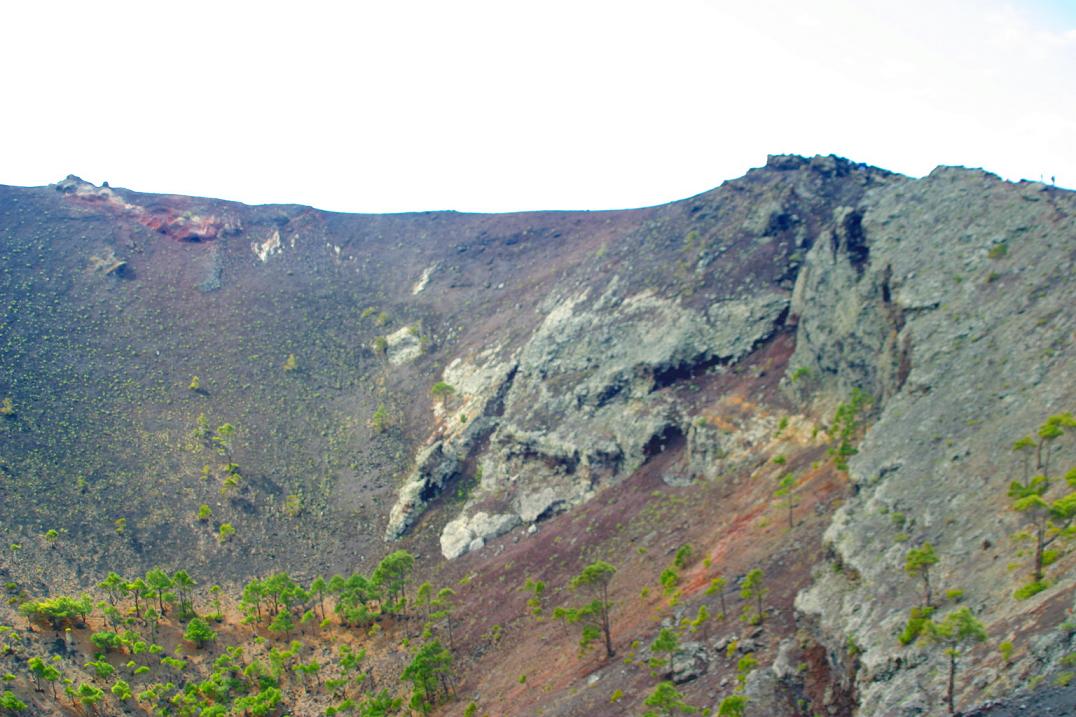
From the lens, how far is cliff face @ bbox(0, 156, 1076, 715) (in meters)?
36.2

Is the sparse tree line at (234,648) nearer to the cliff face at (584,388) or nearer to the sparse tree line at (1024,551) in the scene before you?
the cliff face at (584,388)

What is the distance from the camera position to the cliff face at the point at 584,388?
3619 centimetres

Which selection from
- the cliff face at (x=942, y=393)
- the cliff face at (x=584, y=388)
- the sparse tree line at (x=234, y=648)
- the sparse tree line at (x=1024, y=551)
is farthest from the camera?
the sparse tree line at (x=234, y=648)

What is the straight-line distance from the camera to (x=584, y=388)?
72.1 m

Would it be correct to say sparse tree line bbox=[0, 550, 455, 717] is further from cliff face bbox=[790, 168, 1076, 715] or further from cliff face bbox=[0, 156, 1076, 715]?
cliff face bbox=[790, 168, 1076, 715]

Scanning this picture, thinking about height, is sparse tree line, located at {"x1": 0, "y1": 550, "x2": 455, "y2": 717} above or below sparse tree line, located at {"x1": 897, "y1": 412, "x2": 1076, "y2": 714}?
below

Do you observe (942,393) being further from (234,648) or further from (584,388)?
(234,648)

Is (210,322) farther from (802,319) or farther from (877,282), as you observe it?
(877,282)

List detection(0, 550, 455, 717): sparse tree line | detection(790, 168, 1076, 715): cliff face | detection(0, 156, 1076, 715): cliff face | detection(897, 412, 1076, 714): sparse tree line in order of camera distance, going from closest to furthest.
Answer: detection(897, 412, 1076, 714): sparse tree line
detection(790, 168, 1076, 715): cliff face
detection(0, 156, 1076, 715): cliff face
detection(0, 550, 455, 717): sparse tree line

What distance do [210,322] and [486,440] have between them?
38724 mm

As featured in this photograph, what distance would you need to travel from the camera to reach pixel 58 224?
348 ft

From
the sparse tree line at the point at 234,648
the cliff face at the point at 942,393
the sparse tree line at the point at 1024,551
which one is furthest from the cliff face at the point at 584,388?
the sparse tree line at the point at 234,648

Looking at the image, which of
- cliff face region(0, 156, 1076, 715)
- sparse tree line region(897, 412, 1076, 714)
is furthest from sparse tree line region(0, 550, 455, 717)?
sparse tree line region(897, 412, 1076, 714)

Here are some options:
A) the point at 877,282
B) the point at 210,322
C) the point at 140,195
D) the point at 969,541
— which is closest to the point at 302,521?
the point at 210,322
